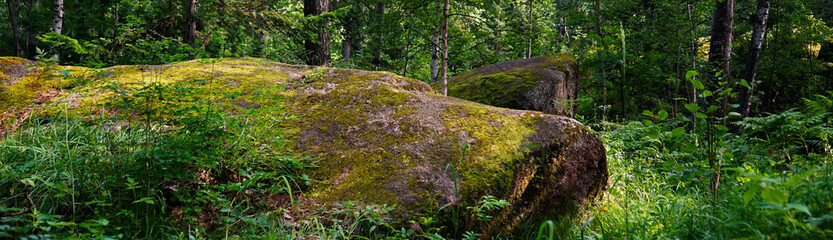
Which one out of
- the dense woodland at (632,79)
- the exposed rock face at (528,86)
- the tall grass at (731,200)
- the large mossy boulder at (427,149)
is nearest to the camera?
the tall grass at (731,200)

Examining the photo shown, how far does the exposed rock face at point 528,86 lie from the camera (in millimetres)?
6508

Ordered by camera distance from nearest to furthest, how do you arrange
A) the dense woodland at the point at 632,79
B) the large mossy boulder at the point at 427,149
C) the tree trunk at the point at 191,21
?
the dense woodland at the point at 632,79 → the large mossy boulder at the point at 427,149 → the tree trunk at the point at 191,21

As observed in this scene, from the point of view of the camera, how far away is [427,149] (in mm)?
3043

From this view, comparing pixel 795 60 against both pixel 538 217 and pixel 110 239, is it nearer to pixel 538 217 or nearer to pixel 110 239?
pixel 538 217

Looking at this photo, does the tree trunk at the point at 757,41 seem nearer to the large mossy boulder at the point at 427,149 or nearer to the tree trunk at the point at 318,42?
the large mossy boulder at the point at 427,149

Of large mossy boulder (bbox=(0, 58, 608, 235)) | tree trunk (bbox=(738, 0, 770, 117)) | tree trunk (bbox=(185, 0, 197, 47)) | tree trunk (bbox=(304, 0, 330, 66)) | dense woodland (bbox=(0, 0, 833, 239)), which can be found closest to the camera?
dense woodland (bbox=(0, 0, 833, 239))

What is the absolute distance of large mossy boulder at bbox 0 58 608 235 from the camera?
8.84ft

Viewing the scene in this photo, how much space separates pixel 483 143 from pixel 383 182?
2.97 ft

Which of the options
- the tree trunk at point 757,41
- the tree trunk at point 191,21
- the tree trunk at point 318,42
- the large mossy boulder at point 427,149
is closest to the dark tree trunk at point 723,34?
the tree trunk at point 757,41

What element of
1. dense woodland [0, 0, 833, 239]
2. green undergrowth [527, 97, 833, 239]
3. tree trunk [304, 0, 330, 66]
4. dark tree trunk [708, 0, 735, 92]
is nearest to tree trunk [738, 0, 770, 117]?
dense woodland [0, 0, 833, 239]

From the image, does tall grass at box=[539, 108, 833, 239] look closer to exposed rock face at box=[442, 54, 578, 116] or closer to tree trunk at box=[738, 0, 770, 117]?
A: exposed rock face at box=[442, 54, 578, 116]

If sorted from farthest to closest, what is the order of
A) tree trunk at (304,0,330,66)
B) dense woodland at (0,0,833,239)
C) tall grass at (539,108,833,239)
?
1. tree trunk at (304,0,330,66)
2. dense woodland at (0,0,833,239)
3. tall grass at (539,108,833,239)

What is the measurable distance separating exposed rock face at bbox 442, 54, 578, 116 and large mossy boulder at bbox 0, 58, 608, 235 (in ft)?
9.31

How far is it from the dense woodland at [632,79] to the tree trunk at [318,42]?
0.03m
